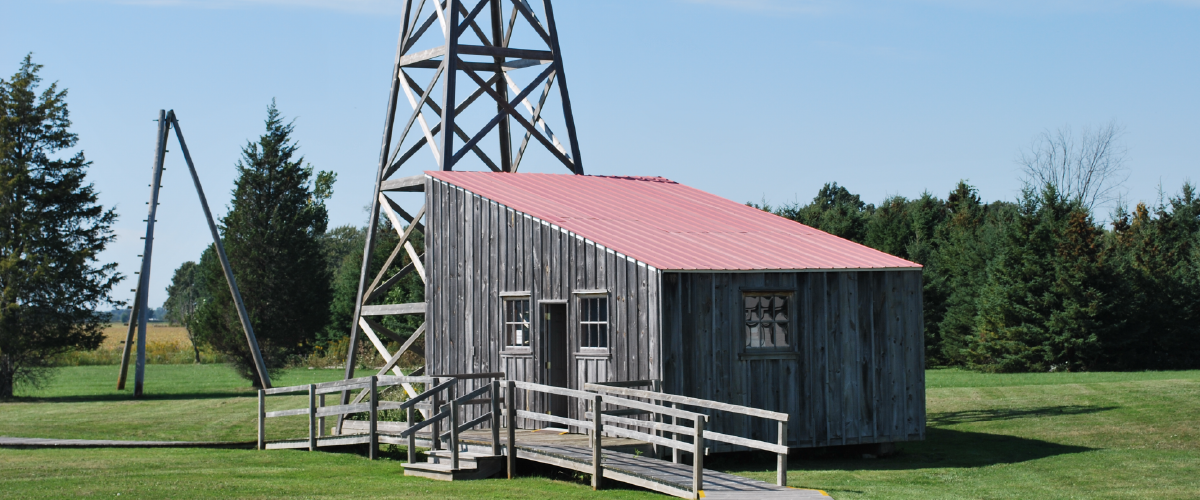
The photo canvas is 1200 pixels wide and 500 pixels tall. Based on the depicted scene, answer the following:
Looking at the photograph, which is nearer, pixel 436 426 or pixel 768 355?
pixel 436 426

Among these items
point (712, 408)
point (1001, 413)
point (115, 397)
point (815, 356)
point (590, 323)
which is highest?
point (590, 323)

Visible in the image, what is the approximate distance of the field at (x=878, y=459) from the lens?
13.3m

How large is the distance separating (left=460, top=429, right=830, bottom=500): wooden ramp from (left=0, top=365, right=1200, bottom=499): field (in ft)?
0.84

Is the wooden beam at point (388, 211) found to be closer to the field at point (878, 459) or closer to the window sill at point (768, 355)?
the field at point (878, 459)

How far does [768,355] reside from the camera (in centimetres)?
1586

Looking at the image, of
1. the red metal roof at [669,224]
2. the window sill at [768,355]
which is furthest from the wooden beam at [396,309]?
the window sill at [768,355]

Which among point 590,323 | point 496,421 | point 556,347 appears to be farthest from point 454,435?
point 556,347

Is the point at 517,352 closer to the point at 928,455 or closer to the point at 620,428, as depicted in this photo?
the point at 620,428

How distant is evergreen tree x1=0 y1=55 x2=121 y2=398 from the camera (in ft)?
107

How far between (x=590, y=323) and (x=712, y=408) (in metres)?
2.76

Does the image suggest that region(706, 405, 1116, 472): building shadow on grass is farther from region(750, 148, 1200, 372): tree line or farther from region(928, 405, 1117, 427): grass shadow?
region(750, 148, 1200, 372): tree line

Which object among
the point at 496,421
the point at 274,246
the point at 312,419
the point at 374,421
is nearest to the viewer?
the point at 496,421

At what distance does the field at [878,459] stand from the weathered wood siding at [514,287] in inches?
84.8

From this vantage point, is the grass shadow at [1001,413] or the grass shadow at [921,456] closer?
the grass shadow at [921,456]
